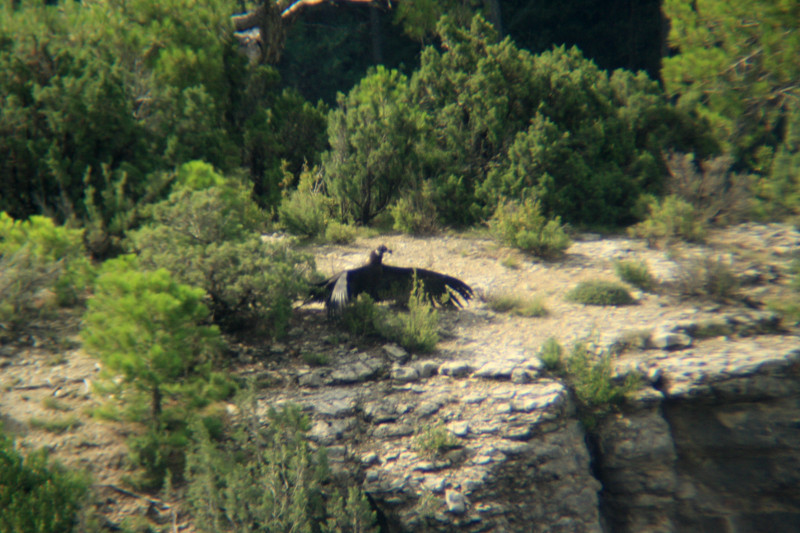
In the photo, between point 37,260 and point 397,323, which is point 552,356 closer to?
point 397,323

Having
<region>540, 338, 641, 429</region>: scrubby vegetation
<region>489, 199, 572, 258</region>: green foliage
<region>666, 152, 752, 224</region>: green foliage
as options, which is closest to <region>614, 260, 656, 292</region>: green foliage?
<region>489, 199, 572, 258</region>: green foliage

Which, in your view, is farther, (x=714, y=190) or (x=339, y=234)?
(x=714, y=190)

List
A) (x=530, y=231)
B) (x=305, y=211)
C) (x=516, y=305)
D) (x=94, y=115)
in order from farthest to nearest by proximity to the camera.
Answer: (x=305, y=211) → (x=530, y=231) → (x=516, y=305) → (x=94, y=115)

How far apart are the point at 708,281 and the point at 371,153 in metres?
5.19

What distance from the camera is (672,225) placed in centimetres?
812

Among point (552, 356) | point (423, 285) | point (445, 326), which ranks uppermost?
point (423, 285)

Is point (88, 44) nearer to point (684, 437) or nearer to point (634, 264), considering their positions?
point (634, 264)

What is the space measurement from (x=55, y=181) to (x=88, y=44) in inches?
67.3

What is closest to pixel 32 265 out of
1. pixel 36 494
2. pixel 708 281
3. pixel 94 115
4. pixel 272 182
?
pixel 94 115

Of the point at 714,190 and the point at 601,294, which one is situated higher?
the point at 714,190

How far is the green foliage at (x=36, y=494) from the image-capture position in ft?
9.56

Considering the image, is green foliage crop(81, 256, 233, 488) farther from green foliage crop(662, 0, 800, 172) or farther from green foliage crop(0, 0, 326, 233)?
green foliage crop(662, 0, 800, 172)

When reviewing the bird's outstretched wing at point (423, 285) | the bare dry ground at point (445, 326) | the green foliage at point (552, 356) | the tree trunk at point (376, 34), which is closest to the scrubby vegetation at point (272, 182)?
the green foliage at point (552, 356)

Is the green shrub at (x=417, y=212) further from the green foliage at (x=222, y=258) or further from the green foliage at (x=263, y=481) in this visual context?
the green foliage at (x=263, y=481)
